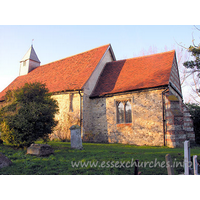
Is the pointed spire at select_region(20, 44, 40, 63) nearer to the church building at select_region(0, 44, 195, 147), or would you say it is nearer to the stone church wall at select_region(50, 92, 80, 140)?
the church building at select_region(0, 44, 195, 147)

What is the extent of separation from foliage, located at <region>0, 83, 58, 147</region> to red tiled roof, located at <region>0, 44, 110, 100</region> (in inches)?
201

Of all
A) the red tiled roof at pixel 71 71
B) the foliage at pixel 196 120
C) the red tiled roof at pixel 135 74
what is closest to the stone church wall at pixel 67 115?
the red tiled roof at pixel 71 71

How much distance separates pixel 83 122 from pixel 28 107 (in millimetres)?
5762

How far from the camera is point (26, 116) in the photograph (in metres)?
8.55

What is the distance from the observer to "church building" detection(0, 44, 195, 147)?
11750 millimetres

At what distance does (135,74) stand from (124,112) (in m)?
3.64

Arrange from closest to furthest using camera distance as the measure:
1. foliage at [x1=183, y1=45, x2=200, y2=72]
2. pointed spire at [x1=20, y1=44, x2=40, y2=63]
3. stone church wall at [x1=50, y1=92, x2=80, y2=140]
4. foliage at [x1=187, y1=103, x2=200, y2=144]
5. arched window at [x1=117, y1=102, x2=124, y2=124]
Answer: foliage at [x1=183, y1=45, x2=200, y2=72], arched window at [x1=117, y1=102, x2=124, y2=124], stone church wall at [x1=50, y1=92, x2=80, y2=140], foliage at [x1=187, y1=103, x2=200, y2=144], pointed spire at [x1=20, y1=44, x2=40, y2=63]

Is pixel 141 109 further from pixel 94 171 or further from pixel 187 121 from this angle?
pixel 94 171

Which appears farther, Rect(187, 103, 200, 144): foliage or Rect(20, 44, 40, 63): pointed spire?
Rect(20, 44, 40, 63): pointed spire

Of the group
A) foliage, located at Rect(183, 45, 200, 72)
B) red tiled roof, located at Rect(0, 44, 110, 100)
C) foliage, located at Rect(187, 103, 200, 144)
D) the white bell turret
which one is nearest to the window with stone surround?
red tiled roof, located at Rect(0, 44, 110, 100)

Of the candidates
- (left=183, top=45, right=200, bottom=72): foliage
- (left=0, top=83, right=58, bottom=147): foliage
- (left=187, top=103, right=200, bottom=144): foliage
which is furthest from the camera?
(left=187, top=103, right=200, bottom=144): foliage

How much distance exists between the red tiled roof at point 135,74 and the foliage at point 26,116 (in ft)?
20.3

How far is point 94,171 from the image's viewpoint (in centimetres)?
511

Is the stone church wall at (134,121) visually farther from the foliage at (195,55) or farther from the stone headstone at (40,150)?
the stone headstone at (40,150)
